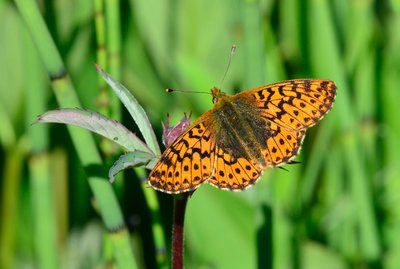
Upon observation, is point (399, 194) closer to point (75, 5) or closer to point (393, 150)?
point (393, 150)

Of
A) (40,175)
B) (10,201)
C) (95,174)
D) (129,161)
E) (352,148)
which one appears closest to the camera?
(129,161)

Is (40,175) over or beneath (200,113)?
beneath

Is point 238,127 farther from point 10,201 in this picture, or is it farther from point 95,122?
point 10,201

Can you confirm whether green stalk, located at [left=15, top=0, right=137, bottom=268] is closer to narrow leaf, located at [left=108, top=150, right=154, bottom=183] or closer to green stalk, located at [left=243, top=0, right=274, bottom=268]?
narrow leaf, located at [left=108, top=150, right=154, bottom=183]

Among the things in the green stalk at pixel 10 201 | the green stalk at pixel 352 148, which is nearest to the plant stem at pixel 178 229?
the green stalk at pixel 352 148

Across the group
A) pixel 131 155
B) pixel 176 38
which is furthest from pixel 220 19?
pixel 131 155

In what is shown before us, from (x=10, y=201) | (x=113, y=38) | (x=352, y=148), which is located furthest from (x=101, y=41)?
(x=10, y=201)
